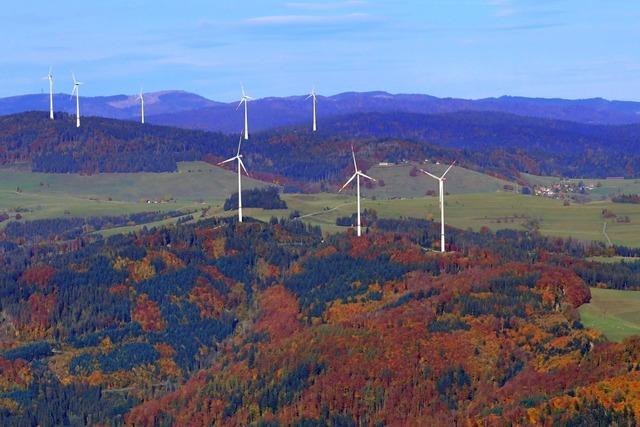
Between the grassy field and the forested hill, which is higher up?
the grassy field

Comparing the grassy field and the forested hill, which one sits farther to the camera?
the grassy field

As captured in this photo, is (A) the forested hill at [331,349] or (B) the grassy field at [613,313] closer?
(A) the forested hill at [331,349]

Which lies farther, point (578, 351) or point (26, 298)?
point (26, 298)

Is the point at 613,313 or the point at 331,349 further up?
the point at 613,313

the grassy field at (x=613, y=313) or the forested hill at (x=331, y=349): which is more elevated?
the grassy field at (x=613, y=313)

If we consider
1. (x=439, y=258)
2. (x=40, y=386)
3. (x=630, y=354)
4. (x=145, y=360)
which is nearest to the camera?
(x=630, y=354)

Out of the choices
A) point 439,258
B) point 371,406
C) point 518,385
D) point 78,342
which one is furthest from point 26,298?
point 518,385

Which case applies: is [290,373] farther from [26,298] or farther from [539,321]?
[26,298]

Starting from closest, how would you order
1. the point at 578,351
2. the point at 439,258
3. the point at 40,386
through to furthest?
the point at 578,351 → the point at 40,386 → the point at 439,258
